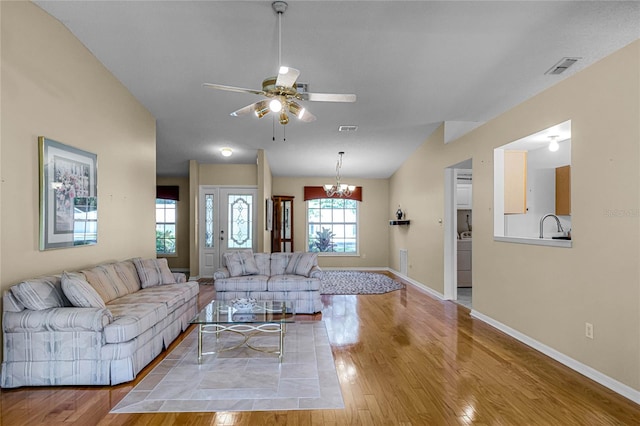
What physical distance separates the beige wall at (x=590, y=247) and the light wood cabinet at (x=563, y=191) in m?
1.31

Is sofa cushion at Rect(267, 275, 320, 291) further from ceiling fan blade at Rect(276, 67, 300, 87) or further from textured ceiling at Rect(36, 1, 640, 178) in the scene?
ceiling fan blade at Rect(276, 67, 300, 87)

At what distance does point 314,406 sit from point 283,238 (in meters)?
6.96

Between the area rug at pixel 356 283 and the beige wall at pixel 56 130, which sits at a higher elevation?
the beige wall at pixel 56 130

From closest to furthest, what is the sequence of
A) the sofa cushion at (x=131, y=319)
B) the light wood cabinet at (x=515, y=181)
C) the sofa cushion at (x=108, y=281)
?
the sofa cushion at (x=131, y=319) < the sofa cushion at (x=108, y=281) < the light wood cabinet at (x=515, y=181)

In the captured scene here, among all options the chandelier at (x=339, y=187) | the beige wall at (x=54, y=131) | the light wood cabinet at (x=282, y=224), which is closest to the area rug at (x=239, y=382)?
the beige wall at (x=54, y=131)

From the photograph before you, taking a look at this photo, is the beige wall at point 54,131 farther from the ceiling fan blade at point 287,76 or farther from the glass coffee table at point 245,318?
the ceiling fan blade at point 287,76

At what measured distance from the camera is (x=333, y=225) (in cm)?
988

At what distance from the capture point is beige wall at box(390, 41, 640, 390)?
2.69m

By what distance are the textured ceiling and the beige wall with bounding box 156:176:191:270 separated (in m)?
3.46

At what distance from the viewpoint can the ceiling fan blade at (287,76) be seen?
8.50 ft

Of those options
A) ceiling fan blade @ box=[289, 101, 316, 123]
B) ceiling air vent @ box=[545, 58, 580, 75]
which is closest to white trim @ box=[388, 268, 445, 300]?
ceiling air vent @ box=[545, 58, 580, 75]

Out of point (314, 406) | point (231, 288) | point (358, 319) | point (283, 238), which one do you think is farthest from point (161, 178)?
point (314, 406)

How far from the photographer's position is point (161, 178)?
921 centimetres

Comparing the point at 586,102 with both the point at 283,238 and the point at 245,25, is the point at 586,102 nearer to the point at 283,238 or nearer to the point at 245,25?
the point at 245,25
